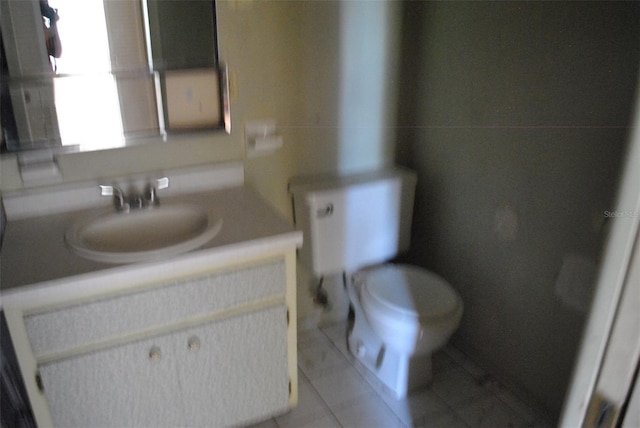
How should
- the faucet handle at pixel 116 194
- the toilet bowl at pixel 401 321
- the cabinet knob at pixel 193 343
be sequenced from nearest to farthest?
the cabinet knob at pixel 193 343, the faucet handle at pixel 116 194, the toilet bowl at pixel 401 321

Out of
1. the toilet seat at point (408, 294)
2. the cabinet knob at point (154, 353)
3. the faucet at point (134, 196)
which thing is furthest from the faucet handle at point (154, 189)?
the toilet seat at point (408, 294)

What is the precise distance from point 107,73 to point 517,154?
4.43 feet

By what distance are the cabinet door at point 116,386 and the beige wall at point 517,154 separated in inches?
46.6

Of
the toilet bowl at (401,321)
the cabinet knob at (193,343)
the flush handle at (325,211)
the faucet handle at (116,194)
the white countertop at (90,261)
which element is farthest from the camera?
the flush handle at (325,211)

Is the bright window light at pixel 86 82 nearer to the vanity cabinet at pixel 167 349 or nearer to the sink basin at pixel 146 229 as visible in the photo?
the sink basin at pixel 146 229

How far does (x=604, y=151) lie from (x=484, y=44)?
0.57 metres

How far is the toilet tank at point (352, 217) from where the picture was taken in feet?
6.21

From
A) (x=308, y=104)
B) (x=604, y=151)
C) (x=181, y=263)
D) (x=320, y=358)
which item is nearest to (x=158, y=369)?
(x=181, y=263)

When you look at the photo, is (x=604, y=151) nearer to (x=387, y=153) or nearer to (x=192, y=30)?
(x=387, y=153)

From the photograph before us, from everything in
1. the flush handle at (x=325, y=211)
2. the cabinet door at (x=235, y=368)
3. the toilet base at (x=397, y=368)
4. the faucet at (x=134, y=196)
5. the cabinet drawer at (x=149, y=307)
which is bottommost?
the toilet base at (x=397, y=368)

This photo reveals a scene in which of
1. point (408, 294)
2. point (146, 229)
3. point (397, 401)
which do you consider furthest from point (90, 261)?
point (397, 401)

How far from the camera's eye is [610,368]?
0.54 metres

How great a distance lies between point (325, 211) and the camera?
1.88m

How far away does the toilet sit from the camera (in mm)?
1790
